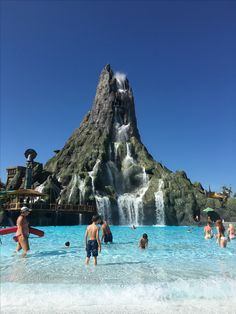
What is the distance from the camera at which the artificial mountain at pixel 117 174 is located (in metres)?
53.0

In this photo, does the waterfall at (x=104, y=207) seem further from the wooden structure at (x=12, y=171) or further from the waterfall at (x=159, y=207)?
the wooden structure at (x=12, y=171)

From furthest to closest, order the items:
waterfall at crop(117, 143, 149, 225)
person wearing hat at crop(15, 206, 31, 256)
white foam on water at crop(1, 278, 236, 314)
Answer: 1. waterfall at crop(117, 143, 149, 225)
2. person wearing hat at crop(15, 206, 31, 256)
3. white foam on water at crop(1, 278, 236, 314)

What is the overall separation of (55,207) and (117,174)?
20.8 metres

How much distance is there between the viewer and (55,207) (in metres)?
46.1

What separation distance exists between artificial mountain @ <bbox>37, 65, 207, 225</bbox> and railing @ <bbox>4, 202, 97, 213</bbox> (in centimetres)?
284

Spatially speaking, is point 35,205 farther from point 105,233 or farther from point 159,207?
point 105,233

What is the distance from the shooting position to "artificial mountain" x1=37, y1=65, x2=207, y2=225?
5300cm

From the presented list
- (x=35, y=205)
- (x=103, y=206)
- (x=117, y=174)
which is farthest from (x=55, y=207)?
(x=117, y=174)

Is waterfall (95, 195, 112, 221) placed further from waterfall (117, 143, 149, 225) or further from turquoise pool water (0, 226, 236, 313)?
turquoise pool water (0, 226, 236, 313)

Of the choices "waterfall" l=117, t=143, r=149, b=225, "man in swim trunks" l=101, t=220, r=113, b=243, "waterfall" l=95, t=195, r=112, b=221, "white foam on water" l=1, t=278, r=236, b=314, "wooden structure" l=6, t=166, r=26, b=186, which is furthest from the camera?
"wooden structure" l=6, t=166, r=26, b=186

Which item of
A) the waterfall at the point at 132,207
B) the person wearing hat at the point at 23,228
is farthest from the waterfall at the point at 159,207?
the person wearing hat at the point at 23,228

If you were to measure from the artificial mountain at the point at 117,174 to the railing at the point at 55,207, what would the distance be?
2.84 m

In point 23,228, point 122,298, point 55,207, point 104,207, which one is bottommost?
point 122,298

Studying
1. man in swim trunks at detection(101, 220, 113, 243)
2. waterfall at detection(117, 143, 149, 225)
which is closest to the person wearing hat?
man in swim trunks at detection(101, 220, 113, 243)
